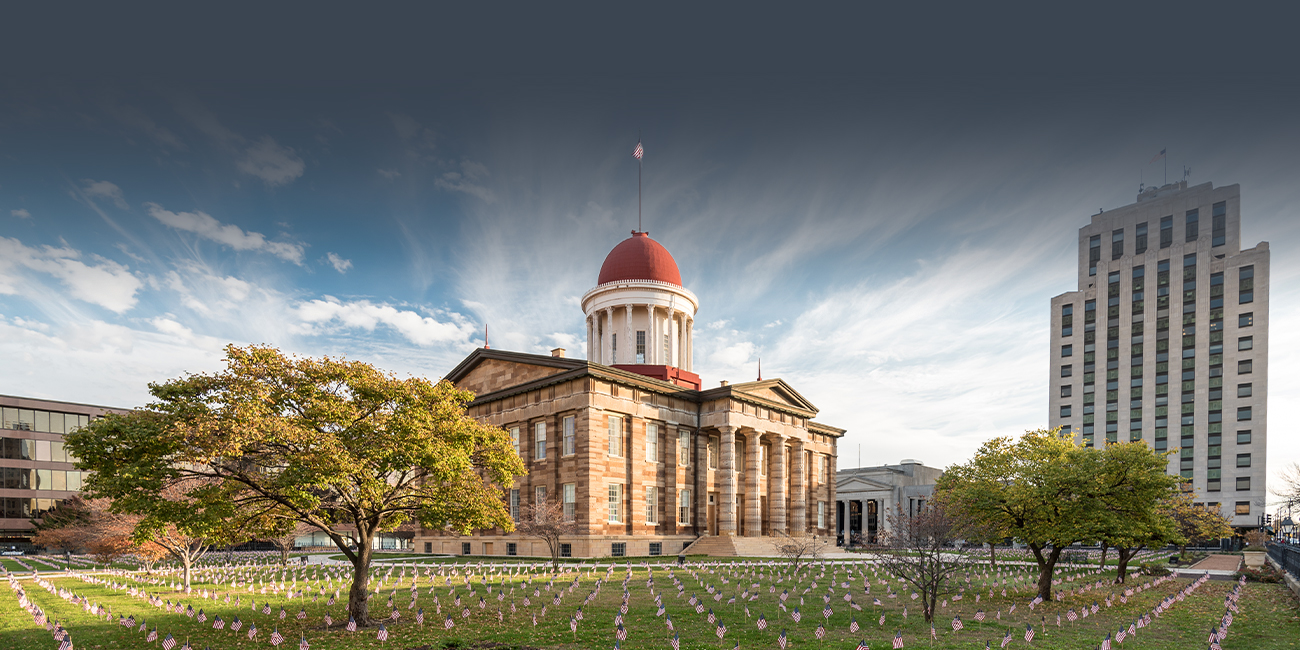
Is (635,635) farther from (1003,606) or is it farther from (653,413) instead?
(653,413)

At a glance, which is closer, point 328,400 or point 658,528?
point 328,400

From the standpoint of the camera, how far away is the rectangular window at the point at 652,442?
53.7 meters

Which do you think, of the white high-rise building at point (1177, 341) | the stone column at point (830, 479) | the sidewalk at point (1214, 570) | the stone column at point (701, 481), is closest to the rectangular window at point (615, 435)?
the stone column at point (701, 481)

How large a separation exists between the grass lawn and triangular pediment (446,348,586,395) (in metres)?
22.1

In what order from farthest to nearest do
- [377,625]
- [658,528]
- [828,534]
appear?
[828,534] < [658,528] < [377,625]

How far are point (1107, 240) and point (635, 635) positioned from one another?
412 feet

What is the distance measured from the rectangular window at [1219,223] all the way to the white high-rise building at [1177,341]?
135 mm

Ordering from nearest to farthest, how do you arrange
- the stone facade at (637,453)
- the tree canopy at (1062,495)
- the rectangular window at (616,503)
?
1. the tree canopy at (1062,495)
2. the stone facade at (637,453)
3. the rectangular window at (616,503)

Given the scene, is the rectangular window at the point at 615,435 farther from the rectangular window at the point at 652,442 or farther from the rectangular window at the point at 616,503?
the rectangular window at the point at 652,442

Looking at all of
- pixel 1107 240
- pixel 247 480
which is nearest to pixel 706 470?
pixel 247 480

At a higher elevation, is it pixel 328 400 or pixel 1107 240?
pixel 1107 240

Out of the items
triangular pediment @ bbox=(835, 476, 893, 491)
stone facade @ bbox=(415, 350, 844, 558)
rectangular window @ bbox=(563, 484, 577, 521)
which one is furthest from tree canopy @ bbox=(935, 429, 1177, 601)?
triangular pediment @ bbox=(835, 476, 893, 491)

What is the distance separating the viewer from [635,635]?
1800cm

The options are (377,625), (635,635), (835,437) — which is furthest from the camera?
(835,437)
